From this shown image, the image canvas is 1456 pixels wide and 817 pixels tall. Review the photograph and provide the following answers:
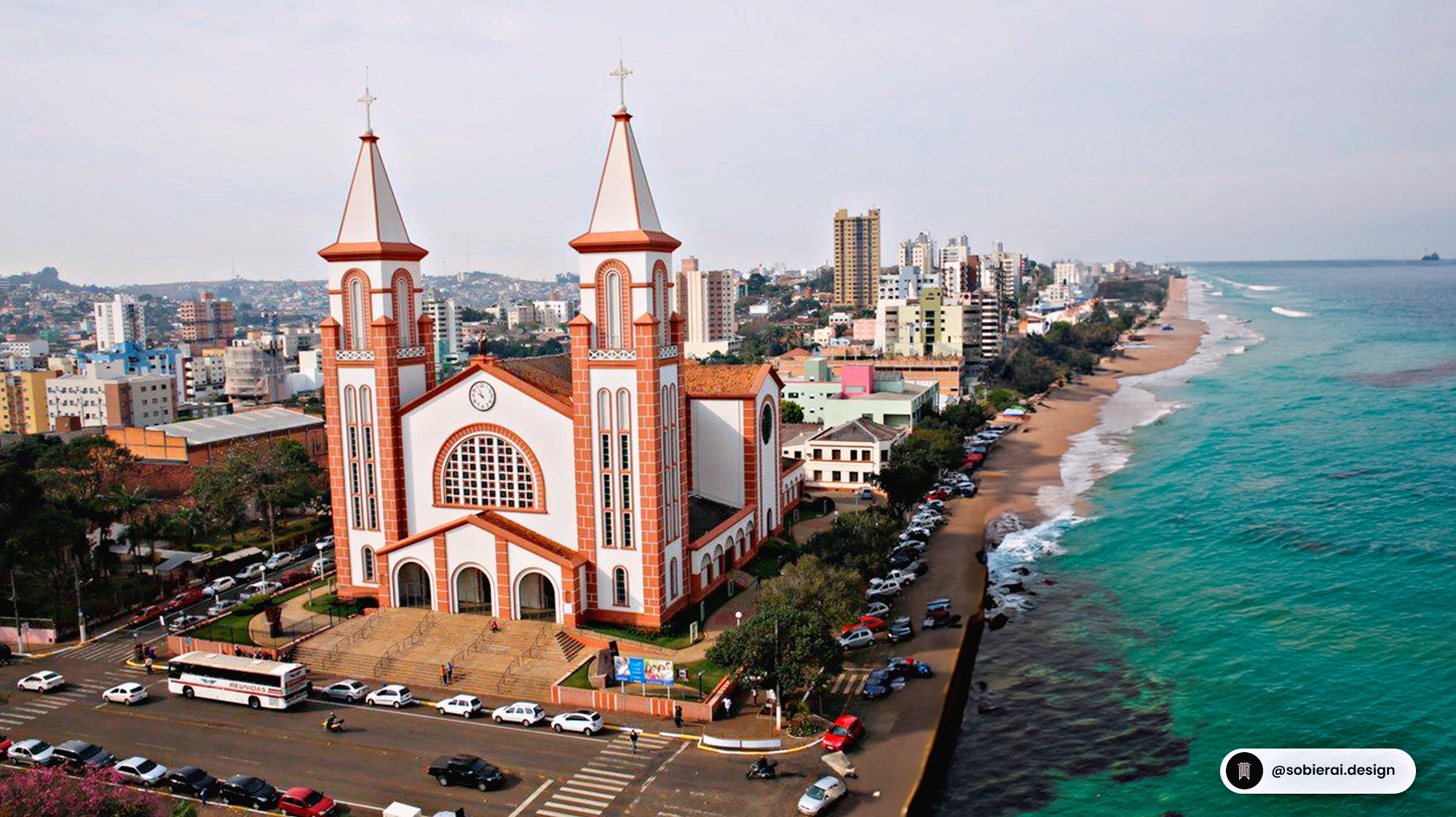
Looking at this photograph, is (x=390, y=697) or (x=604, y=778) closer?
(x=604, y=778)

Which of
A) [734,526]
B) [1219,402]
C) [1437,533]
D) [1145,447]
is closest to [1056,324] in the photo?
[1219,402]

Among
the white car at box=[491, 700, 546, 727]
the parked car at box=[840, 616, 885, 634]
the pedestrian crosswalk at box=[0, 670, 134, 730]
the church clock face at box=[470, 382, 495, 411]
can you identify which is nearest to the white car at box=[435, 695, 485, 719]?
the white car at box=[491, 700, 546, 727]

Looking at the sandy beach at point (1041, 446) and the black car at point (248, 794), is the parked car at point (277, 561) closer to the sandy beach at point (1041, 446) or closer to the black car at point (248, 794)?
the black car at point (248, 794)

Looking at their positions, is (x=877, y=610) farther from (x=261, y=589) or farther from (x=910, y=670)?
(x=261, y=589)

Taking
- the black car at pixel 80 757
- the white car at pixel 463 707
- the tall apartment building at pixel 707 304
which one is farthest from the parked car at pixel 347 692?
the tall apartment building at pixel 707 304

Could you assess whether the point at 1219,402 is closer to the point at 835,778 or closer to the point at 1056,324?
the point at 1056,324

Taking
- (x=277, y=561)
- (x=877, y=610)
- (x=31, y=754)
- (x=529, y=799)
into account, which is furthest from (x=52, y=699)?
(x=877, y=610)

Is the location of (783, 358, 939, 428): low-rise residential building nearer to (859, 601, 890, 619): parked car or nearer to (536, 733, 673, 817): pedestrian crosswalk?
(859, 601, 890, 619): parked car
